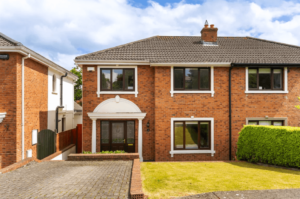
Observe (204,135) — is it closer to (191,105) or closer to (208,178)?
(191,105)

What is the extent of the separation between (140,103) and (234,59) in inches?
247

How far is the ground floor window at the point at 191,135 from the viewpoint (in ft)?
39.1

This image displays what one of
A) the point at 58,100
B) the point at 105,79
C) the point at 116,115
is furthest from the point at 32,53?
the point at 58,100

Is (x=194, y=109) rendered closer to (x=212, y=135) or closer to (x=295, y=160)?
(x=212, y=135)

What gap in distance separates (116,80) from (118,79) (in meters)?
0.13

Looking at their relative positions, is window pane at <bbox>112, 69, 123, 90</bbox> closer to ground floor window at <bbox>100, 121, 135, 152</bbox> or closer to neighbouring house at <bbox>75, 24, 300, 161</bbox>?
neighbouring house at <bbox>75, 24, 300, 161</bbox>

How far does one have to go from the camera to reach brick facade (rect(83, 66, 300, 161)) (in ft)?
38.8

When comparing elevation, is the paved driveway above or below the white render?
below

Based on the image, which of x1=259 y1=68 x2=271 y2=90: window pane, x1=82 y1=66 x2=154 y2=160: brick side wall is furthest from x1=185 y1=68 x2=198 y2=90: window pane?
x1=259 y1=68 x2=271 y2=90: window pane

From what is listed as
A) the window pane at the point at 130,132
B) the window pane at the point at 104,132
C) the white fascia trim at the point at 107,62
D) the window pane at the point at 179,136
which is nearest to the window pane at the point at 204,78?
the window pane at the point at 179,136

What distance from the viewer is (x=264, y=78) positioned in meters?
12.2

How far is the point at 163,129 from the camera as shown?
11797mm

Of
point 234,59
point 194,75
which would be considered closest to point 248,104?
point 234,59

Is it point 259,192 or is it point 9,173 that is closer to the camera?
point 259,192
